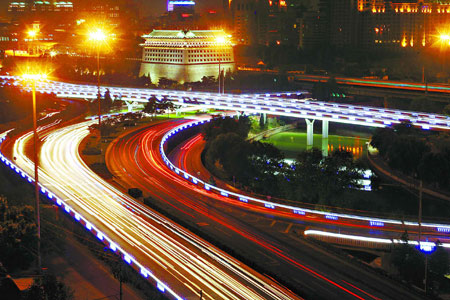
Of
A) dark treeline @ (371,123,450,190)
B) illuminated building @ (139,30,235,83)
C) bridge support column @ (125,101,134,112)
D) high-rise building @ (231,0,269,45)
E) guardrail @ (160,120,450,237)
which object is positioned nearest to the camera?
guardrail @ (160,120,450,237)

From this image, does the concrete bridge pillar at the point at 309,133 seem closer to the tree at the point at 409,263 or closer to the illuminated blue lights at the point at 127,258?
the tree at the point at 409,263

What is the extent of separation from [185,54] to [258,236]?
42.6m

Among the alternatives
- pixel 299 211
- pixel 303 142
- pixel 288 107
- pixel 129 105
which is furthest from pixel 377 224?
pixel 129 105

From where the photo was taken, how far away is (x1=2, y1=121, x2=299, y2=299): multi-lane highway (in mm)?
13008

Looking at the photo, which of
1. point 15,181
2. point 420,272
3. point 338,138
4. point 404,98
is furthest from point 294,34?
point 420,272

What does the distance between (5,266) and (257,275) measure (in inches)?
224

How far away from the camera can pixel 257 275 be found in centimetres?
1384

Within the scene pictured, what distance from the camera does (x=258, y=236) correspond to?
651 inches

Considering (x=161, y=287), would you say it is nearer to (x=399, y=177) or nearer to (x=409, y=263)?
(x=409, y=263)

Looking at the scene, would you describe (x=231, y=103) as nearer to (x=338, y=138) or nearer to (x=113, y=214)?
(x=338, y=138)

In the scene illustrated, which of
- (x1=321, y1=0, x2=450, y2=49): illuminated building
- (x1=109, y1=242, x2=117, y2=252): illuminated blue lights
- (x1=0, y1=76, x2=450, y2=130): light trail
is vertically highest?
(x1=321, y1=0, x2=450, y2=49): illuminated building

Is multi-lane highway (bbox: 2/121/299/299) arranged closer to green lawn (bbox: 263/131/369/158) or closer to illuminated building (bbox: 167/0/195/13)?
green lawn (bbox: 263/131/369/158)

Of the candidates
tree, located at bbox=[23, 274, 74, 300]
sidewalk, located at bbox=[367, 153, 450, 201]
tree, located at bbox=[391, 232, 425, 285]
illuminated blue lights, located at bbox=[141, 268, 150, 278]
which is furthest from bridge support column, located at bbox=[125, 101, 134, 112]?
tree, located at bbox=[23, 274, 74, 300]

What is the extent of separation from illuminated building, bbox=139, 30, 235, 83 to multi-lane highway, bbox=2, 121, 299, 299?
115ft
